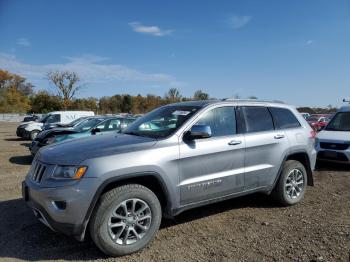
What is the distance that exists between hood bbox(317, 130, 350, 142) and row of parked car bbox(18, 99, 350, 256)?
12.3 feet

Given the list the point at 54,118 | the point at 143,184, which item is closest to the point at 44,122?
the point at 54,118

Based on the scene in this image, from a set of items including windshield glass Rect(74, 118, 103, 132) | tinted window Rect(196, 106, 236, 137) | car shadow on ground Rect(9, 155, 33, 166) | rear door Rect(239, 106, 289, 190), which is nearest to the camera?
tinted window Rect(196, 106, 236, 137)

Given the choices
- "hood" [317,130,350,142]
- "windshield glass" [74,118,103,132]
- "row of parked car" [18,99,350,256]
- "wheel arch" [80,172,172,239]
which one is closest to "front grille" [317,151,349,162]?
"hood" [317,130,350,142]

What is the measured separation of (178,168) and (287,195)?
242cm

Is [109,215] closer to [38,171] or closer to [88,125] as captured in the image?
[38,171]

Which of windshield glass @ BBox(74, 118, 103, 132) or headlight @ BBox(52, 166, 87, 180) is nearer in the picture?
headlight @ BBox(52, 166, 87, 180)

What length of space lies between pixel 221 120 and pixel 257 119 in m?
0.80

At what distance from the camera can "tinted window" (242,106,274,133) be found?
18.0ft

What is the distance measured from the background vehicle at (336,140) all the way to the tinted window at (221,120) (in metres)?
5.36

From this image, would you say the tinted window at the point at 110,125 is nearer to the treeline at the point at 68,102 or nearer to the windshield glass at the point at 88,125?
the windshield glass at the point at 88,125

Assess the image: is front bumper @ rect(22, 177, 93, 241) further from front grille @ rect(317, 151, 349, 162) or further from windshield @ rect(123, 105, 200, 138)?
front grille @ rect(317, 151, 349, 162)

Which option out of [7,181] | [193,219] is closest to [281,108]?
[193,219]

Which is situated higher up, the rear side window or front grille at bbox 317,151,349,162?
the rear side window

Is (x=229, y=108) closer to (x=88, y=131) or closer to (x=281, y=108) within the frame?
(x=281, y=108)
